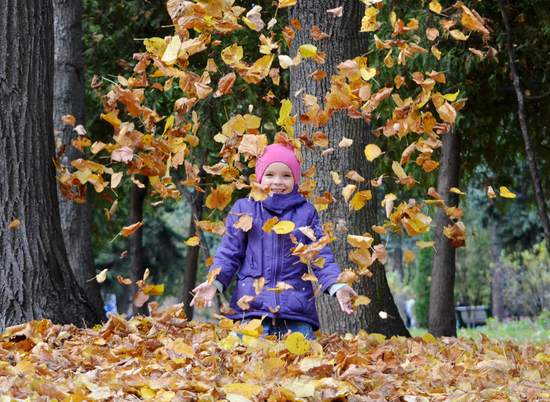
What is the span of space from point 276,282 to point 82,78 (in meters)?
3.68

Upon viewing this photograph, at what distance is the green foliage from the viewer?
52.3 ft

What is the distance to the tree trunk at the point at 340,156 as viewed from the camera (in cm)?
404

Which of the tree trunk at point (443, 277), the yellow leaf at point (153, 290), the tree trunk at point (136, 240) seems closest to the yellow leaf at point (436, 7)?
Answer: the yellow leaf at point (153, 290)

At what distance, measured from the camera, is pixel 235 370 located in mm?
2406

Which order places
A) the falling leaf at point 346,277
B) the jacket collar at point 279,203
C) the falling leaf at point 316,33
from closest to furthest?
the falling leaf at point 346,277 < the jacket collar at point 279,203 < the falling leaf at point 316,33

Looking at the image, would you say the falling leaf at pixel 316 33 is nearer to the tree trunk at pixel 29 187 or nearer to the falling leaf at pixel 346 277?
the tree trunk at pixel 29 187

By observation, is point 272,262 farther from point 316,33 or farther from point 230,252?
point 316,33

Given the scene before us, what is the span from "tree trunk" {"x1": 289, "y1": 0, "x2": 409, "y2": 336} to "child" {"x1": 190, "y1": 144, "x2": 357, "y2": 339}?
0.94 meters

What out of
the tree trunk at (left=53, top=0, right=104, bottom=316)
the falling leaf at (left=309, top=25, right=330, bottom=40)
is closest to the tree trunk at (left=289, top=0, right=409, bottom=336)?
the falling leaf at (left=309, top=25, right=330, bottom=40)

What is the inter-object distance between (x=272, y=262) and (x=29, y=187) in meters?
1.60

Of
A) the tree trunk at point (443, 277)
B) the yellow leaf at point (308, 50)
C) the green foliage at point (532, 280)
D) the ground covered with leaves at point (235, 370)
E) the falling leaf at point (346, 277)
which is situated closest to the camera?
the ground covered with leaves at point (235, 370)

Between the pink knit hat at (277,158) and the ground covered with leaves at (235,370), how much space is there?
0.89 metres

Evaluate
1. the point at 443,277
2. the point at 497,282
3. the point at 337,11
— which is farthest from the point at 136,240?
the point at 497,282

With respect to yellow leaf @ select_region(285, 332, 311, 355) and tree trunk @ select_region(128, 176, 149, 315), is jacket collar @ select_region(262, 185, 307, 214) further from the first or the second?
tree trunk @ select_region(128, 176, 149, 315)
